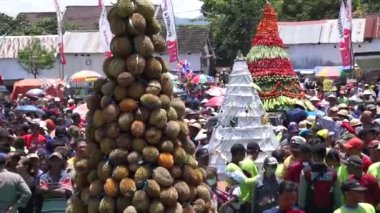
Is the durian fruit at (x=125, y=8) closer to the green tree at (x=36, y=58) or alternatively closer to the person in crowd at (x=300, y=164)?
the person in crowd at (x=300, y=164)

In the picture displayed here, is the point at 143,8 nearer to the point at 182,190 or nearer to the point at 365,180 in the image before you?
the point at 182,190

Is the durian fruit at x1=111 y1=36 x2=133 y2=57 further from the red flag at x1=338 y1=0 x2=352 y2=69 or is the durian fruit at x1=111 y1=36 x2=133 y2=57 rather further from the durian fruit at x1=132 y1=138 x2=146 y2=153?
the red flag at x1=338 y1=0 x2=352 y2=69

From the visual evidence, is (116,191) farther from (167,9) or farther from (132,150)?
(167,9)

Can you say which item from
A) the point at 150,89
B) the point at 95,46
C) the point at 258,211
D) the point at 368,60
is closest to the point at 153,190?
the point at 150,89

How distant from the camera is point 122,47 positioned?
299 inches

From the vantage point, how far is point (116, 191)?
7371 mm

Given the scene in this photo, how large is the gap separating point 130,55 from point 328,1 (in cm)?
6106

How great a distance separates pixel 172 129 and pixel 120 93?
57 cm

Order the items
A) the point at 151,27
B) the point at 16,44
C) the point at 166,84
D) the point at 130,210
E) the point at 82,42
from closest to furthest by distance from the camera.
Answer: the point at 130,210, the point at 166,84, the point at 151,27, the point at 82,42, the point at 16,44

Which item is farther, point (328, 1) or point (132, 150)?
point (328, 1)

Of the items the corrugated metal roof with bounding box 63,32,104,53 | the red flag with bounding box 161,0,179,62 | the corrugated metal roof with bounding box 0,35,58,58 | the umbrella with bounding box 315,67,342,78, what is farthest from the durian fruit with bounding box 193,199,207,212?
the corrugated metal roof with bounding box 0,35,58,58

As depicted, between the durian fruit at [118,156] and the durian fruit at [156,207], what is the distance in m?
0.46

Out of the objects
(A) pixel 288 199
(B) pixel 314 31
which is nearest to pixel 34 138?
(A) pixel 288 199

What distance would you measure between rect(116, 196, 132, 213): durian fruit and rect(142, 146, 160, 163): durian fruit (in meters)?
0.40
